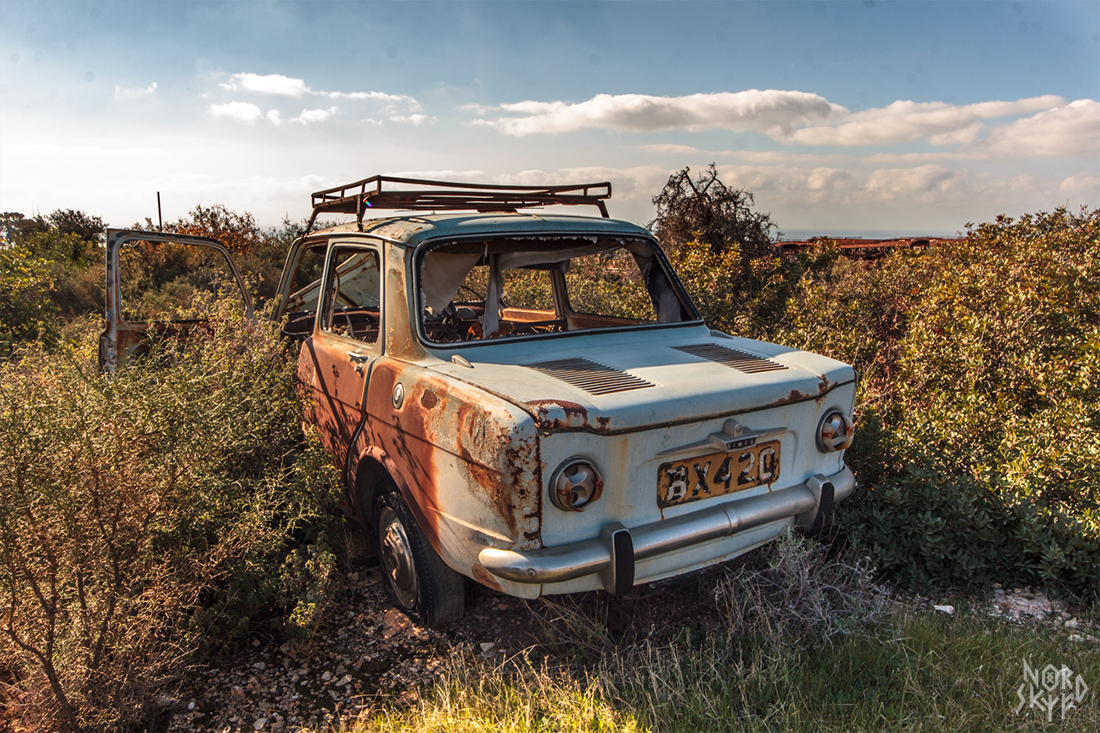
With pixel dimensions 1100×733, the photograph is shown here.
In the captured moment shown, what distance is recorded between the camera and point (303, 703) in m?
2.64

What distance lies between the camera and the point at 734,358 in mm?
3143

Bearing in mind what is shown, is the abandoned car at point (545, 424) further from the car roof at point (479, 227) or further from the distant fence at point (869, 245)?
the distant fence at point (869, 245)

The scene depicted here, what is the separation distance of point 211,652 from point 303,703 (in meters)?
0.61

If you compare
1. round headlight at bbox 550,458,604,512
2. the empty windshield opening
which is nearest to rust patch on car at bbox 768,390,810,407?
round headlight at bbox 550,458,604,512

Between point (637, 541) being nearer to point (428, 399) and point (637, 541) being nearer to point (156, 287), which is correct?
point (428, 399)

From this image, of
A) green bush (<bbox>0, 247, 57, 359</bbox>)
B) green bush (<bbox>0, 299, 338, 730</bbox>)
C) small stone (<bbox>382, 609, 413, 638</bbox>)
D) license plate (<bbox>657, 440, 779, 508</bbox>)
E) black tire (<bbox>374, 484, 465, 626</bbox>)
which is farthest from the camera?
green bush (<bbox>0, 247, 57, 359</bbox>)

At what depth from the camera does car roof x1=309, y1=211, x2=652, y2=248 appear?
328 centimetres

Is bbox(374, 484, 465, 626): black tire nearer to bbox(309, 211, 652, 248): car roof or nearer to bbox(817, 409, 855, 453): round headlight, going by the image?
→ bbox(309, 211, 652, 248): car roof

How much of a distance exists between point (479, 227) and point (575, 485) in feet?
5.46

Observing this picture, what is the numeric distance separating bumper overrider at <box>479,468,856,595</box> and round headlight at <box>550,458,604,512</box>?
15 cm

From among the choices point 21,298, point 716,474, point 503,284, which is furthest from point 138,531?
point 21,298

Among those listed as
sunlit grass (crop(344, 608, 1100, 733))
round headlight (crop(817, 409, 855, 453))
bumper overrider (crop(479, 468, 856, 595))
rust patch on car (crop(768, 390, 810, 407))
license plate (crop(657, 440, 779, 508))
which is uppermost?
rust patch on car (crop(768, 390, 810, 407))

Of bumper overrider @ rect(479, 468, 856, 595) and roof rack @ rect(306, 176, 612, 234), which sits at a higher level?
roof rack @ rect(306, 176, 612, 234)

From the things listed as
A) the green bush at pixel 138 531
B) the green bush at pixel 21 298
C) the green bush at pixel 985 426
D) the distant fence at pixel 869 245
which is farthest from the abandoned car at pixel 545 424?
the distant fence at pixel 869 245
